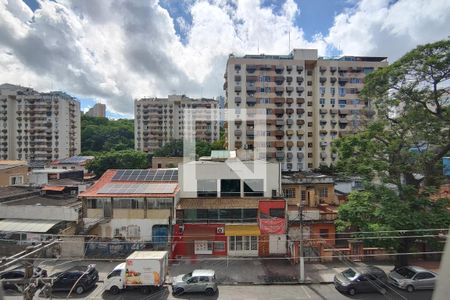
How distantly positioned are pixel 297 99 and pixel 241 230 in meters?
38.0

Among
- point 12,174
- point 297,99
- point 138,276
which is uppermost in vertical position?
point 297,99

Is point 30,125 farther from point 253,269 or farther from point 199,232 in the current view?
point 253,269

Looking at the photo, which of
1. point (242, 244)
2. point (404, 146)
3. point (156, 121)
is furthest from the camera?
point (156, 121)

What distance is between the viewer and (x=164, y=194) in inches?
776

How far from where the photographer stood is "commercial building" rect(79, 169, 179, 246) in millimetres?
19469

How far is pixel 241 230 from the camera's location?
18.8 m

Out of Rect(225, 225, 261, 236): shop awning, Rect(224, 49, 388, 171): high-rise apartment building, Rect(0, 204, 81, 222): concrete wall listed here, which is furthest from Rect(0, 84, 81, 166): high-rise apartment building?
Rect(225, 225, 261, 236): shop awning

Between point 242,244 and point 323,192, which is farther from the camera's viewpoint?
point 323,192

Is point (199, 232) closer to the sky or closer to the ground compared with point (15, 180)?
closer to the ground

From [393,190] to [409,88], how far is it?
5612mm

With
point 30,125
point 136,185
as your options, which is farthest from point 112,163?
point 30,125

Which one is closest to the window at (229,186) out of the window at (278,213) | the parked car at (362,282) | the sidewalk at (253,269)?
the window at (278,213)

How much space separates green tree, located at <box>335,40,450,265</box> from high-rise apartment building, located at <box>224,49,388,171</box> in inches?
1321

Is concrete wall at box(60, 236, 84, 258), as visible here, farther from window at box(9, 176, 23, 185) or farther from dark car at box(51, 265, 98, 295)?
window at box(9, 176, 23, 185)
